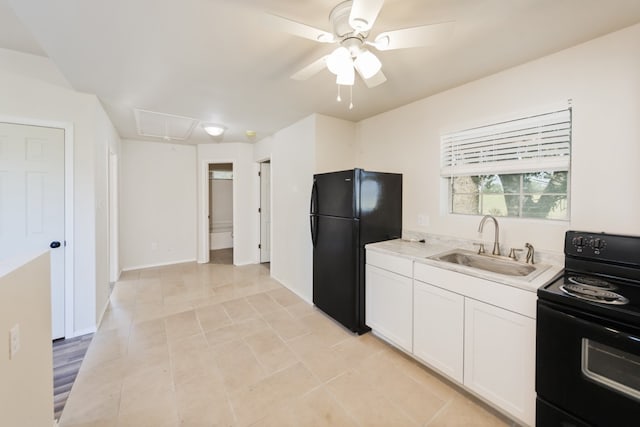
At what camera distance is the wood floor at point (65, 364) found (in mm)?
1769

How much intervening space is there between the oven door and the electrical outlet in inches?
95.8

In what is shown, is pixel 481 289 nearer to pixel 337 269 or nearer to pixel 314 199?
pixel 337 269

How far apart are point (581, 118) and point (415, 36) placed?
137 centimetres

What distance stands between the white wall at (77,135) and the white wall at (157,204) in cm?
214

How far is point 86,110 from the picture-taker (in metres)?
2.53

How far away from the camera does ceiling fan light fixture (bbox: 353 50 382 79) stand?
149cm

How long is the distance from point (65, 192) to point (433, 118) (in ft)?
12.0

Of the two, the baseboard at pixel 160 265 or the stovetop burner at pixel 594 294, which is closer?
the stovetop burner at pixel 594 294

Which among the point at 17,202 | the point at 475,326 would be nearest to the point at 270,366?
the point at 475,326

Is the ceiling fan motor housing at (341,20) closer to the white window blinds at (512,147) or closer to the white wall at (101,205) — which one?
the white window blinds at (512,147)

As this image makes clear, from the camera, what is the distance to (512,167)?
2123 millimetres

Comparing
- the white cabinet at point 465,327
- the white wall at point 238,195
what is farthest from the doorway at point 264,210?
the white cabinet at point 465,327

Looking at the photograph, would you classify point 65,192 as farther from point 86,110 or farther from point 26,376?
point 26,376

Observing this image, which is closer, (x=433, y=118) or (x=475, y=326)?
(x=475, y=326)
